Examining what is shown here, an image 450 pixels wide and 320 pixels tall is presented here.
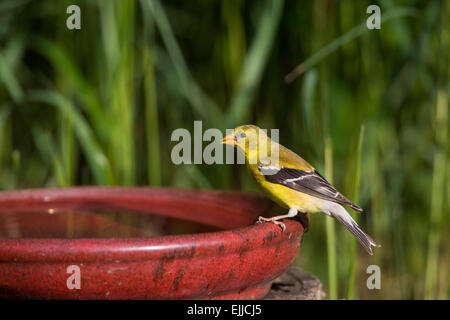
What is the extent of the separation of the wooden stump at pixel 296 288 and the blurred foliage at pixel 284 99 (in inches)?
10.5

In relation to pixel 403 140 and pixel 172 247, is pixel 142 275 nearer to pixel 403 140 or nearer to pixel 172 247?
pixel 172 247

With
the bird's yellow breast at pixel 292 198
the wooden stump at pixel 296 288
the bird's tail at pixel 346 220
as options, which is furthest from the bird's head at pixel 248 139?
the wooden stump at pixel 296 288

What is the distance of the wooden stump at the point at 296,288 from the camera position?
1933 millimetres

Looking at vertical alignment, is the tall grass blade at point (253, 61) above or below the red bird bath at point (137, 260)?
above

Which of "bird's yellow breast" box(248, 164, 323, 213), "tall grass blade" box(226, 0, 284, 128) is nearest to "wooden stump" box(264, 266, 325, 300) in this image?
"bird's yellow breast" box(248, 164, 323, 213)

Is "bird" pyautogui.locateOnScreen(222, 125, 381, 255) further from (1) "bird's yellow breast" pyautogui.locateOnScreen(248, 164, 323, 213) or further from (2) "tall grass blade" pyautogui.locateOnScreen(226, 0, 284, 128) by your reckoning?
(2) "tall grass blade" pyautogui.locateOnScreen(226, 0, 284, 128)

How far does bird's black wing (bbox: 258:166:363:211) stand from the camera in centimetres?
215

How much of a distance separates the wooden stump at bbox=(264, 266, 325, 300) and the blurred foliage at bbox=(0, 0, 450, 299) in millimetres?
265

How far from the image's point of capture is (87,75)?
3.22 meters

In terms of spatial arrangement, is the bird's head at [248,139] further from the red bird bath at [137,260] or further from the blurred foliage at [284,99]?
the red bird bath at [137,260]

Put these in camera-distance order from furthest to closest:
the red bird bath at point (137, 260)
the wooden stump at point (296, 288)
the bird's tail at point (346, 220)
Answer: the bird's tail at point (346, 220), the wooden stump at point (296, 288), the red bird bath at point (137, 260)

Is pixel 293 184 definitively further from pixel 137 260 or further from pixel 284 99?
pixel 137 260
